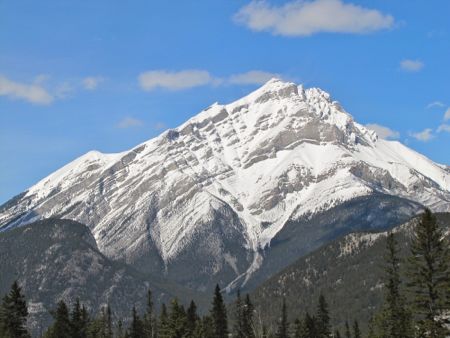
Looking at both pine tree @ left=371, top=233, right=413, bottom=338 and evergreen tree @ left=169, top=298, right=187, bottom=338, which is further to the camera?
evergreen tree @ left=169, top=298, right=187, bottom=338

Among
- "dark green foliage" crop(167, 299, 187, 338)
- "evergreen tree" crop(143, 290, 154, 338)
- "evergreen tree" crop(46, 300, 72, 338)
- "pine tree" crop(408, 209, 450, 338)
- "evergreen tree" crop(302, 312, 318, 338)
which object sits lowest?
"pine tree" crop(408, 209, 450, 338)

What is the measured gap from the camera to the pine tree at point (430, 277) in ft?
209

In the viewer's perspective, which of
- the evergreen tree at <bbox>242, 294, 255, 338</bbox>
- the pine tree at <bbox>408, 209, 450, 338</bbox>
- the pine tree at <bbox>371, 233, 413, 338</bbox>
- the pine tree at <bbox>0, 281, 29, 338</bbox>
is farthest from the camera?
the evergreen tree at <bbox>242, 294, 255, 338</bbox>

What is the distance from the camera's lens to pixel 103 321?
166250mm

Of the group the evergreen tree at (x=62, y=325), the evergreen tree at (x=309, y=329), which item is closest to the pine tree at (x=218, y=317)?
the evergreen tree at (x=309, y=329)

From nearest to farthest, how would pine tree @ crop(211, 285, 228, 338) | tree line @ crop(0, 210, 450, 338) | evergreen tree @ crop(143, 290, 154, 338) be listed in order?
tree line @ crop(0, 210, 450, 338)
pine tree @ crop(211, 285, 228, 338)
evergreen tree @ crop(143, 290, 154, 338)

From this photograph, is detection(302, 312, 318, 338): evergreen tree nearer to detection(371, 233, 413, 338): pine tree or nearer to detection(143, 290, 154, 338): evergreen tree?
detection(143, 290, 154, 338): evergreen tree

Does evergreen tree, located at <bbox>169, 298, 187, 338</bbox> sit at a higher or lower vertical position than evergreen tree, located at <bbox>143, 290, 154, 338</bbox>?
lower

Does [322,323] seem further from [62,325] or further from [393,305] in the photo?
[393,305]

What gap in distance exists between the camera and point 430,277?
212 ft

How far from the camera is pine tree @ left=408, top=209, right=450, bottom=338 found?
63594 mm

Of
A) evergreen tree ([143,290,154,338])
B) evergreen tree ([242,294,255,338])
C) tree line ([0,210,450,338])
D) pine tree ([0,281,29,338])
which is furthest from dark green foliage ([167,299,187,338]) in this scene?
evergreen tree ([143,290,154,338])

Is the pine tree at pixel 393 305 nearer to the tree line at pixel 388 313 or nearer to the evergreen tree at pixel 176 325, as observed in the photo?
the tree line at pixel 388 313

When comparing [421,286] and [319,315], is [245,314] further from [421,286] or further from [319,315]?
[421,286]
